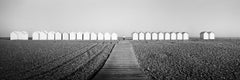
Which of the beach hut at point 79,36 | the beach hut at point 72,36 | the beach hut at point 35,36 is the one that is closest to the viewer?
the beach hut at point 35,36

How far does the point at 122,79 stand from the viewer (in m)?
6.95

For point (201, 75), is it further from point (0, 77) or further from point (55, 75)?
point (0, 77)

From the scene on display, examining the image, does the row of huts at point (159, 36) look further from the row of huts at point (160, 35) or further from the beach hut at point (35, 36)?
the beach hut at point (35, 36)

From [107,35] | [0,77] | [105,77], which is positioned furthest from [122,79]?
[107,35]

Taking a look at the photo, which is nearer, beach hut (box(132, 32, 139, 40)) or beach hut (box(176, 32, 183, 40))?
beach hut (box(176, 32, 183, 40))

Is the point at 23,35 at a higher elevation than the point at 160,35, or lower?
higher

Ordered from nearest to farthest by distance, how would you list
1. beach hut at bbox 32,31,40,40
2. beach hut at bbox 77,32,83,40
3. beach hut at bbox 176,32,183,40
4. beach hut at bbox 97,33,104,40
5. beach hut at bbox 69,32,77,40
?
beach hut at bbox 32,31,40,40 → beach hut at bbox 97,33,104,40 → beach hut at bbox 69,32,77,40 → beach hut at bbox 77,32,83,40 → beach hut at bbox 176,32,183,40

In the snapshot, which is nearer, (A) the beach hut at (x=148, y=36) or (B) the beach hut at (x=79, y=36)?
(B) the beach hut at (x=79, y=36)

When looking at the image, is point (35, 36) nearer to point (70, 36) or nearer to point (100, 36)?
point (70, 36)

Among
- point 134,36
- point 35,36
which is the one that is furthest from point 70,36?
point 134,36

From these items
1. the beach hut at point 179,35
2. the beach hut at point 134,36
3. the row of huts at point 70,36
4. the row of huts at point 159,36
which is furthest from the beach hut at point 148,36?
the row of huts at point 70,36

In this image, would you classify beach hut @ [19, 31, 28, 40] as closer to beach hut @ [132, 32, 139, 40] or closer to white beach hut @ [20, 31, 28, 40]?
white beach hut @ [20, 31, 28, 40]

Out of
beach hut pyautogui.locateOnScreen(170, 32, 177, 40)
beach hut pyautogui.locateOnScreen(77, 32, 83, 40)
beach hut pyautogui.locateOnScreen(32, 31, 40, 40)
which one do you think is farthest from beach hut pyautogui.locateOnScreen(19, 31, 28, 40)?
beach hut pyautogui.locateOnScreen(170, 32, 177, 40)

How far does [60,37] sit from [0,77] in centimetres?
4882
